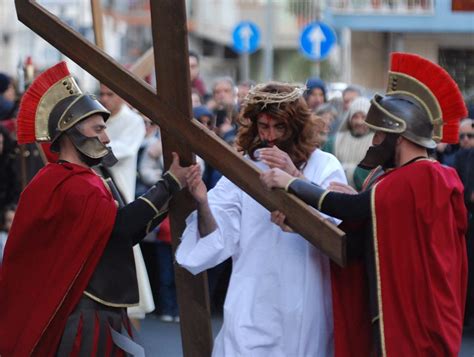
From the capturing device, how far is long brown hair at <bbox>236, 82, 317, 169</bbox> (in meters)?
5.84

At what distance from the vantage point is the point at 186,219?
5.92 meters

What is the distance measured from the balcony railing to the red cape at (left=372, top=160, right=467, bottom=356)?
A: 74.6 ft

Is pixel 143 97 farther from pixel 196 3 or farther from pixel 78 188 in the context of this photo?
pixel 196 3

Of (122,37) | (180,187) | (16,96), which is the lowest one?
(122,37)

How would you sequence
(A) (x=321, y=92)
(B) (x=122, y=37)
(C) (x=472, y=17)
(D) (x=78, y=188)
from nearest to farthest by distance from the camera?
(D) (x=78, y=188)
(A) (x=321, y=92)
(C) (x=472, y=17)
(B) (x=122, y=37)

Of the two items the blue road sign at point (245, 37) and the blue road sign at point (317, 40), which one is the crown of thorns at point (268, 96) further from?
the blue road sign at point (245, 37)

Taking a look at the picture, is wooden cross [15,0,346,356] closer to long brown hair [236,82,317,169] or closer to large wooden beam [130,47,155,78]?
long brown hair [236,82,317,169]

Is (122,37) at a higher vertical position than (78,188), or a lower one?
lower

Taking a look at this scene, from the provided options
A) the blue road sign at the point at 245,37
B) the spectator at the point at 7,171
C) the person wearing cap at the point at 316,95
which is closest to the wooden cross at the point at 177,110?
the spectator at the point at 7,171

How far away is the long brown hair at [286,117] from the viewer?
5.84 m

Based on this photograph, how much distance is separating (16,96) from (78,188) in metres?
7.22

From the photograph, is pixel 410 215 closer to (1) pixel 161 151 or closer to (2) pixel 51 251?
(2) pixel 51 251

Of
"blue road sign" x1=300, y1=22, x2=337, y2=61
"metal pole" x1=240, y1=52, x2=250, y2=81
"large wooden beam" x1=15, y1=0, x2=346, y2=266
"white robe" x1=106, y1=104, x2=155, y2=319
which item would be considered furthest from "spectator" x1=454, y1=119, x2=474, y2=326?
"metal pole" x1=240, y1=52, x2=250, y2=81

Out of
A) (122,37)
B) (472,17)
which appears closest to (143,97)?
(472,17)
